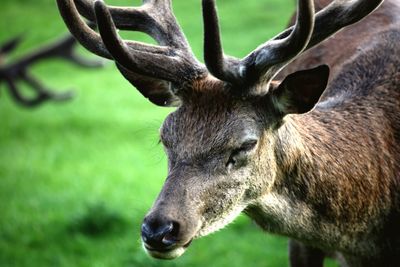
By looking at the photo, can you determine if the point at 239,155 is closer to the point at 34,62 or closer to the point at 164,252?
the point at 164,252

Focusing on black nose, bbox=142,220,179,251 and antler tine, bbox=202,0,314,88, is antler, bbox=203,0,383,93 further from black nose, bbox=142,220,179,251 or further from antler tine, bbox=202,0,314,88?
black nose, bbox=142,220,179,251

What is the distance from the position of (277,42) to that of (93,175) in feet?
20.2

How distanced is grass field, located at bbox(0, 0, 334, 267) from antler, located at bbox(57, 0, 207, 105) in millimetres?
417

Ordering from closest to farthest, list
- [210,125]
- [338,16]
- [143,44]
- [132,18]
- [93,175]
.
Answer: [210,125]
[338,16]
[143,44]
[132,18]
[93,175]

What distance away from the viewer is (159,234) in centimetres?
320

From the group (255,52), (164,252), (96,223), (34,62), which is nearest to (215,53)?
(255,52)

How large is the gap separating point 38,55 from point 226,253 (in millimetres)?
4152

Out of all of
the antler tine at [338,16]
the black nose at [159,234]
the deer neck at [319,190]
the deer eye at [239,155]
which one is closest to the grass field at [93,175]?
the black nose at [159,234]

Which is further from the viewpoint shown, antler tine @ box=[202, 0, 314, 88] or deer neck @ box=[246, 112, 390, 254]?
deer neck @ box=[246, 112, 390, 254]

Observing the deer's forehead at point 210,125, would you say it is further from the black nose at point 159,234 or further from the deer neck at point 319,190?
the black nose at point 159,234

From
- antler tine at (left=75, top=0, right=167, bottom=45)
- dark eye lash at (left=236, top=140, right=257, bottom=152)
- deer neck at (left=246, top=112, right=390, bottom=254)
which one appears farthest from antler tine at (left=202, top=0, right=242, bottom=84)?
antler tine at (left=75, top=0, right=167, bottom=45)

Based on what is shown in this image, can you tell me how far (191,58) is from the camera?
12.5 ft

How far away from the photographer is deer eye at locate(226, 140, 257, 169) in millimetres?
3500

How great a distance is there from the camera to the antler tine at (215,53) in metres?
3.31
